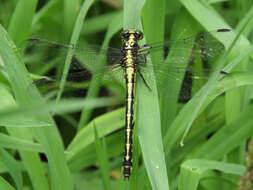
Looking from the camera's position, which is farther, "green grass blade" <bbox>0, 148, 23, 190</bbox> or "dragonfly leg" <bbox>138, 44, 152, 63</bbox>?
"dragonfly leg" <bbox>138, 44, 152, 63</bbox>

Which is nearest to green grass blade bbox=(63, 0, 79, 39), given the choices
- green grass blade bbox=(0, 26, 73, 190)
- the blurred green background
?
the blurred green background

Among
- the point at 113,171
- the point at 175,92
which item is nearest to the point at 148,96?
the point at 175,92

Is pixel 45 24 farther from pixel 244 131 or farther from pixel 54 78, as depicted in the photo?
pixel 244 131

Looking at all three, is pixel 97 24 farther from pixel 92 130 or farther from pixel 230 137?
pixel 230 137

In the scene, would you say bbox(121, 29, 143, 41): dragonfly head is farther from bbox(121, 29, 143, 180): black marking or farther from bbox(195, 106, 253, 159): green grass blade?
bbox(195, 106, 253, 159): green grass blade

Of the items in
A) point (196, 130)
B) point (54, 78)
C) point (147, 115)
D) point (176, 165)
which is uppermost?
point (54, 78)

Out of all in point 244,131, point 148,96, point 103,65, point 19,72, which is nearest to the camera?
point 19,72

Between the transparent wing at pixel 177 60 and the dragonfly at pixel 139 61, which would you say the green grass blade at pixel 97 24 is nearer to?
the dragonfly at pixel 139 61

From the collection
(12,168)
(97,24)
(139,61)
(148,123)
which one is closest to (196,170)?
(148,123)
